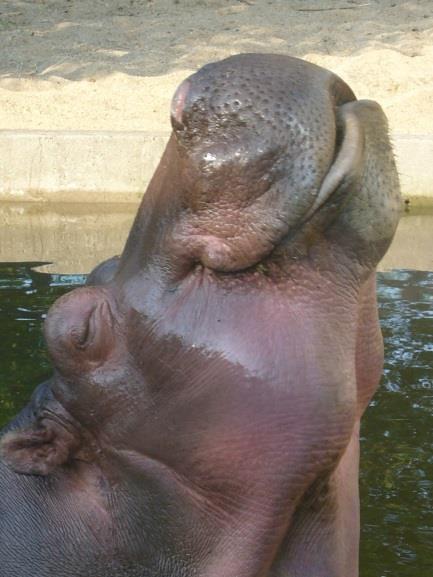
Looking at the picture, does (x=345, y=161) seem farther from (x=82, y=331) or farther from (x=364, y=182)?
(x=82, y=331)

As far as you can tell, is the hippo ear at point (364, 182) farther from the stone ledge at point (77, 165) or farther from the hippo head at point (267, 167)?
the stone ledge at point (77, 165)

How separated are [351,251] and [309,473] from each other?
27cm

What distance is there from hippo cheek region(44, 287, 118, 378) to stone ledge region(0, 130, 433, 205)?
6.52 m

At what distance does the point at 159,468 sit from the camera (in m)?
1.61

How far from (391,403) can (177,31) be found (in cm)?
824

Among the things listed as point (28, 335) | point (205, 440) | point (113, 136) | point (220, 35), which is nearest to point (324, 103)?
point (205, 440)

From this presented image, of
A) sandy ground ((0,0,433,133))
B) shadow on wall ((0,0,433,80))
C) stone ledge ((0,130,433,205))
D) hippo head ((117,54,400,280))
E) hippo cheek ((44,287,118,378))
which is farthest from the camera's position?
shadow on wall ((0,0,433,80))

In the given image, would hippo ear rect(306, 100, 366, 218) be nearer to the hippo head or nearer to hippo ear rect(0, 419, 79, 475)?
the hippo head

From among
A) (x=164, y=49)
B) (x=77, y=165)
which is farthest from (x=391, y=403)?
(x=164, y=49)

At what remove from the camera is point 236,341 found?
1508 mm

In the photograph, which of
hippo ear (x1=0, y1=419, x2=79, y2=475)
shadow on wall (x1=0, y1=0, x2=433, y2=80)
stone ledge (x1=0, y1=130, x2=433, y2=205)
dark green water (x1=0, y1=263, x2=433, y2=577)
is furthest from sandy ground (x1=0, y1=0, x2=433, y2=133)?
hippo ear (x1=0, y1=419, x2=79, y2=475)

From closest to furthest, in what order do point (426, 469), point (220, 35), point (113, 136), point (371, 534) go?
point (371, 534)
point (426, 469)
point (113, 136)
point (220, 35)

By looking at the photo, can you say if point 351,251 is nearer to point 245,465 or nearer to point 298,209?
point 298,209

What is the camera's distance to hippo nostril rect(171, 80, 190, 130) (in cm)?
154
